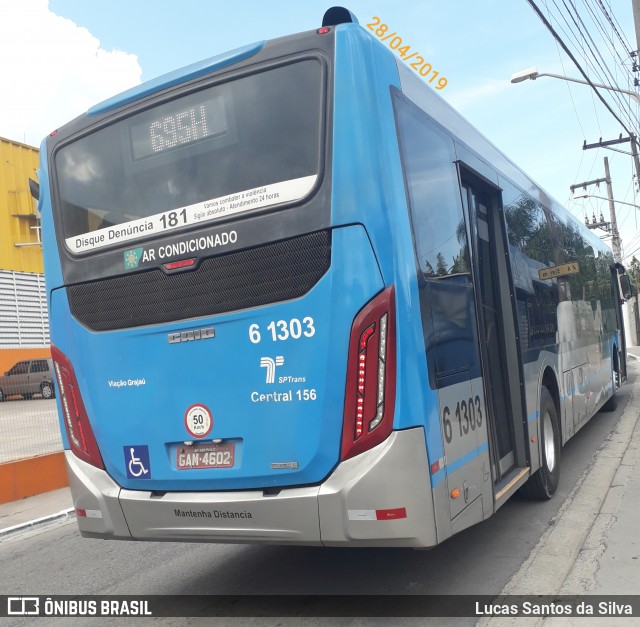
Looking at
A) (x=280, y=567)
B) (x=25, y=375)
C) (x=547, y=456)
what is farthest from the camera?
(x=25, y=375)

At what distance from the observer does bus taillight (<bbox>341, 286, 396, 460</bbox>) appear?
4.03 meters

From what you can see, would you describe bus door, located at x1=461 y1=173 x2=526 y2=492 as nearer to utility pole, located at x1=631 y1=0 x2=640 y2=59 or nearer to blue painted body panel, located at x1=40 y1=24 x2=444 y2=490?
blue painted body panel, located at x1=40 y1=24 x2=444 y2=490

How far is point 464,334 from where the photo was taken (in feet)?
16.1

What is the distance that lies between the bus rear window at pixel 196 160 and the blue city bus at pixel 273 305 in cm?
1

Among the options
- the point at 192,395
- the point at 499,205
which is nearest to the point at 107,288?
the point at 192,395

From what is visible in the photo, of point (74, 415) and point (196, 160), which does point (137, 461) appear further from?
point (196, 160)

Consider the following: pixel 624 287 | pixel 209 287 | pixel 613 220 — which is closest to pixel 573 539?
pixel 209 287

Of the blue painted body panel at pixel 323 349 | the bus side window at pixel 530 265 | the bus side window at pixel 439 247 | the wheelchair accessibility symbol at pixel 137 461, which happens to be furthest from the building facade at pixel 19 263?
the bus side window at pixel 439 247

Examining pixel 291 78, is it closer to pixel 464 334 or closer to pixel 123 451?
pixel 464 334

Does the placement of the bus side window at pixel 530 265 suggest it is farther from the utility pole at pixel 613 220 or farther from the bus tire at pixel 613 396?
the utility pole at pixel 613 220

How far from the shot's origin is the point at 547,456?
23.7 feet

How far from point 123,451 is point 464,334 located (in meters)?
2.35

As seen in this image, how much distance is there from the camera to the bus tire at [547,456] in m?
7.03

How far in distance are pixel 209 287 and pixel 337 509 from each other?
4.98 feet
